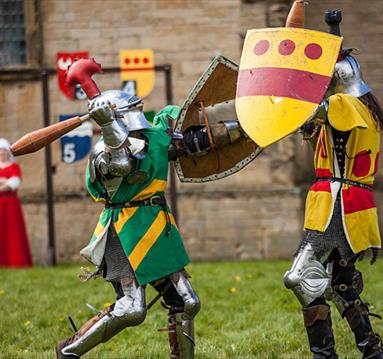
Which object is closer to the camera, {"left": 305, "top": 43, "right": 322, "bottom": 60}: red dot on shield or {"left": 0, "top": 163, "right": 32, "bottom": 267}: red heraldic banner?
{"left": 305, "top": 43, "right": 322, "bottom": 60}: red dot on shield

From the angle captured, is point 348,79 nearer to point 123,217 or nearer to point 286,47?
point 286,47

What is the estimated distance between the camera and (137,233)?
5320 mm

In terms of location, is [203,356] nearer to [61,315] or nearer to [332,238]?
[332,238]

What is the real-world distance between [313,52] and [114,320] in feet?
5.66

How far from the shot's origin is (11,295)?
28.6 feet

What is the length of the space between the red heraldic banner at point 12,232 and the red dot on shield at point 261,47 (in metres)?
6.61

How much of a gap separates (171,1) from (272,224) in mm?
2890

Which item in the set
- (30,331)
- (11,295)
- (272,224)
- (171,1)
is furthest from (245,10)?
(30,331)

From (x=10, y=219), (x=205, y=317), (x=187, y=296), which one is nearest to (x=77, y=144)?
(x=10, y=219)

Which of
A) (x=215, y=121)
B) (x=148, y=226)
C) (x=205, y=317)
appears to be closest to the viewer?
(x=148, y=226)

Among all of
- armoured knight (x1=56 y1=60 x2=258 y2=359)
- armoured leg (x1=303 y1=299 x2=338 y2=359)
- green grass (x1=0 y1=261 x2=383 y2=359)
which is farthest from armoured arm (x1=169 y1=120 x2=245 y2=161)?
green grass (x1=0 y1=261 x2=383 y2=359)

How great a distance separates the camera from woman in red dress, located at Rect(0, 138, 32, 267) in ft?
36.8

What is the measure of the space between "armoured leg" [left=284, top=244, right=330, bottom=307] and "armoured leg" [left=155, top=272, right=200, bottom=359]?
0.52 m

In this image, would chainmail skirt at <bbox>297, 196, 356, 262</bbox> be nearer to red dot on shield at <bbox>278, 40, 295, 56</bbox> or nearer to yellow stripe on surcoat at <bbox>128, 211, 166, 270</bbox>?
yellow stripe on surcoat at <bbox>128, 211, 166, 270</bbox>
